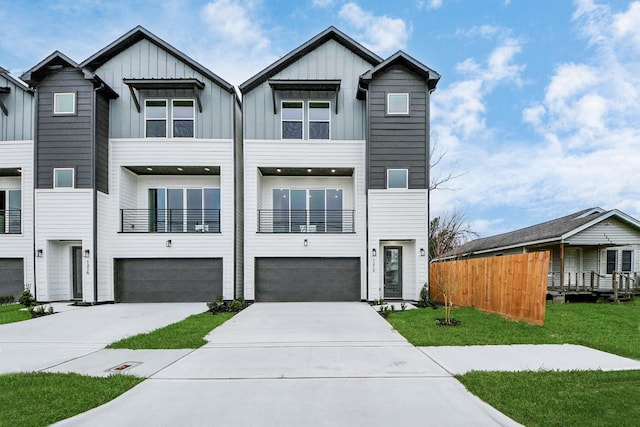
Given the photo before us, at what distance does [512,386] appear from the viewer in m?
4.58

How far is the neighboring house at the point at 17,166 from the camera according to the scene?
1429 cm

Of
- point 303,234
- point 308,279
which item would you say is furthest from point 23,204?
point 308,279

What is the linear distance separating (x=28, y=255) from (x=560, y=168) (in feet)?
83.1

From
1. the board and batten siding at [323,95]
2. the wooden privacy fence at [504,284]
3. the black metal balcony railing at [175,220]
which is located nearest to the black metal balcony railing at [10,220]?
the black metal balcony railing at [175,220]

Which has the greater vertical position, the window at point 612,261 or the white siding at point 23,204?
the white siding at point 23,204

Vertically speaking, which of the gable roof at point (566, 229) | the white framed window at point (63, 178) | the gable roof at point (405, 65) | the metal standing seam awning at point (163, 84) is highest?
the gable roof at point (405, 65)

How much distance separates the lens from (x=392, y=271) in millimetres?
14562

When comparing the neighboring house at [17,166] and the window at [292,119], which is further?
the window at [292,119]

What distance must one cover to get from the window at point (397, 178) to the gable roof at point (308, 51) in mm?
4591

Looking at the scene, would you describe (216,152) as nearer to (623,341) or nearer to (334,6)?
(334,6)

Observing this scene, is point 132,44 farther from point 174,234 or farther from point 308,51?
point 174,234

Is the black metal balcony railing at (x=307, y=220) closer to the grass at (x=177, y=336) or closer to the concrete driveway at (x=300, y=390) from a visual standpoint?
the grass at (x=177, y=336)

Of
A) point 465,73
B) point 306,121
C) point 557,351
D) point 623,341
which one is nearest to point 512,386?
point 557,351

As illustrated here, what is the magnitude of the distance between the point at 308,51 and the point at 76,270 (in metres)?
12.6
